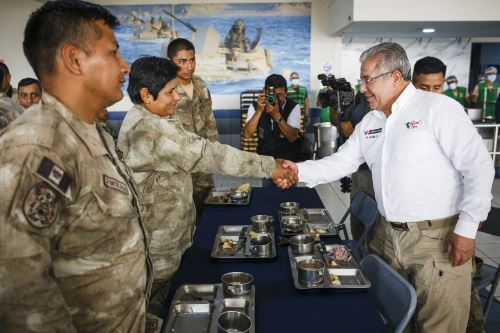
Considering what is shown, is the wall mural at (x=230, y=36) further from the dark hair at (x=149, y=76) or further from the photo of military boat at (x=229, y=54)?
the dark hair at (x=149, y=76)

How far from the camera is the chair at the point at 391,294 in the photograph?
1500mm

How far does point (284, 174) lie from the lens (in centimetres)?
242

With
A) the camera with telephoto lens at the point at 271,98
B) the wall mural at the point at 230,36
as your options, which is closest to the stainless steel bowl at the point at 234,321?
the camera with telephoto lens at the point at 271,98

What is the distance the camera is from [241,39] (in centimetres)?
753

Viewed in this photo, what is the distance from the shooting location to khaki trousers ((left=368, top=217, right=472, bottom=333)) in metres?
1.91

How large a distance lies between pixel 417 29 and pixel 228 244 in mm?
6028

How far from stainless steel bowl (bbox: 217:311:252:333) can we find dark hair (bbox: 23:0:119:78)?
0.90m

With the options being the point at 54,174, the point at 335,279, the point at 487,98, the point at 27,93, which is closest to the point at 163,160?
the point at 335,279

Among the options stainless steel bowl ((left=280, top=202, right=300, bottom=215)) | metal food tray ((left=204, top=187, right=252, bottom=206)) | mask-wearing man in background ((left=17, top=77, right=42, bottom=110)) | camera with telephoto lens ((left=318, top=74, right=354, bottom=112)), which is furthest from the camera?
mask-wearing man in background ((left=17, top=77, right=42, bottom=110))

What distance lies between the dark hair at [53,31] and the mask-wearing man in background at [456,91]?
7105 millimetres

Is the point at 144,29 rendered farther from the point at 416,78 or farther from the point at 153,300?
the point at 153,300

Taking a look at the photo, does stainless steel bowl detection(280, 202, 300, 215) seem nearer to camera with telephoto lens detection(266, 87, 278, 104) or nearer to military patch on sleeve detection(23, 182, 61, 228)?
camera with telephoto lens detection(266, 87, 278, 104)

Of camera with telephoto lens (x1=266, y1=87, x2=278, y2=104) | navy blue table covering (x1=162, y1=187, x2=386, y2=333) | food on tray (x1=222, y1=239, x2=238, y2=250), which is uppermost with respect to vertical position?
camera with telephoto lens (x1=266, y1=87, x2=278, y2=104)

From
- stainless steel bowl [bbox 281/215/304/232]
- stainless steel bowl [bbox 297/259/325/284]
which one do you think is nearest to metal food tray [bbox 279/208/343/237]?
stainless steel bowl [bbox 281/215/304/232]
